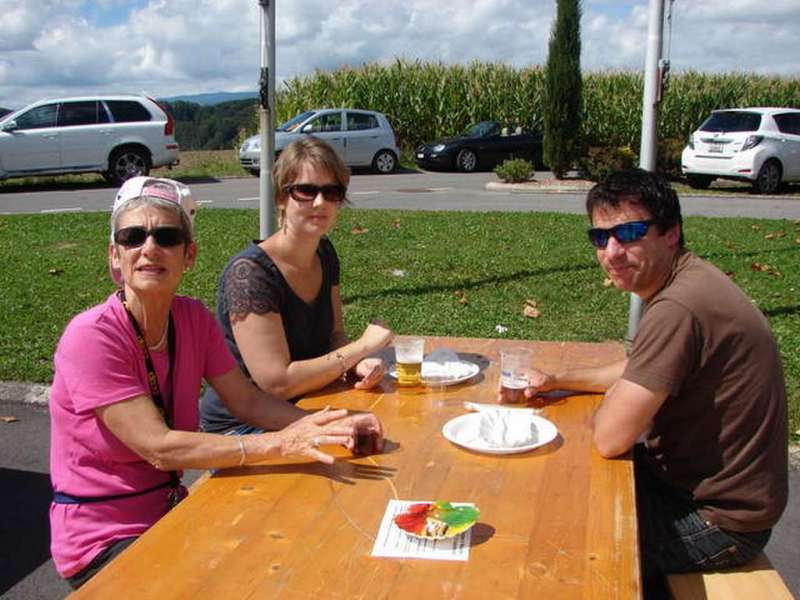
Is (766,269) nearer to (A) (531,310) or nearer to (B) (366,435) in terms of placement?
(A) (531,310)

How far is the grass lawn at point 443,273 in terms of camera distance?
21.6 feet

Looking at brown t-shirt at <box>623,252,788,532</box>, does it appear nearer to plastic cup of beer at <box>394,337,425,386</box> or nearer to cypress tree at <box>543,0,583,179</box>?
plastic cup of beer at <box>394,337,425,386</box>

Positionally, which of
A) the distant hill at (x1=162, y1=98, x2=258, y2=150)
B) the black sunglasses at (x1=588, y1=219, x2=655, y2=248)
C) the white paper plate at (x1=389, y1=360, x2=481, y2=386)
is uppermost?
the distant hill at (x1=162, y1=98, x2=258, y2=150)

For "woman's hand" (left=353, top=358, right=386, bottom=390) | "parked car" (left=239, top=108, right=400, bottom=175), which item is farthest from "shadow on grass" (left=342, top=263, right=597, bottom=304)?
"parked car" (left=239, top=108, right=400, bottom=175)

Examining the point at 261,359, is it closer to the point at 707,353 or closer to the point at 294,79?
the point at 707,353

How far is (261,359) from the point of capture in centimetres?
312

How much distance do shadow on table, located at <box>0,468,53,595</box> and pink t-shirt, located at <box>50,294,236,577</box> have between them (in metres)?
1.47

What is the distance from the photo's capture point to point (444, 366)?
3.34 m

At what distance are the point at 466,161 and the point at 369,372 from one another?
21187 mm

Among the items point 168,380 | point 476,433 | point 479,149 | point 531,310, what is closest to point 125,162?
point 479,149

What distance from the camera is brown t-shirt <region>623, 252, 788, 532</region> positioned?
8.08 ft

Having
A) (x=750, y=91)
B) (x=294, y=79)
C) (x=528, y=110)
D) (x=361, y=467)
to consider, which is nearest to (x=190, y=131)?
(x=294, y=79)

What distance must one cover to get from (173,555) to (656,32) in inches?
182

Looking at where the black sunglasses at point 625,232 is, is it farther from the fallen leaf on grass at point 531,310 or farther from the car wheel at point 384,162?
the car wheel at point 384,162
